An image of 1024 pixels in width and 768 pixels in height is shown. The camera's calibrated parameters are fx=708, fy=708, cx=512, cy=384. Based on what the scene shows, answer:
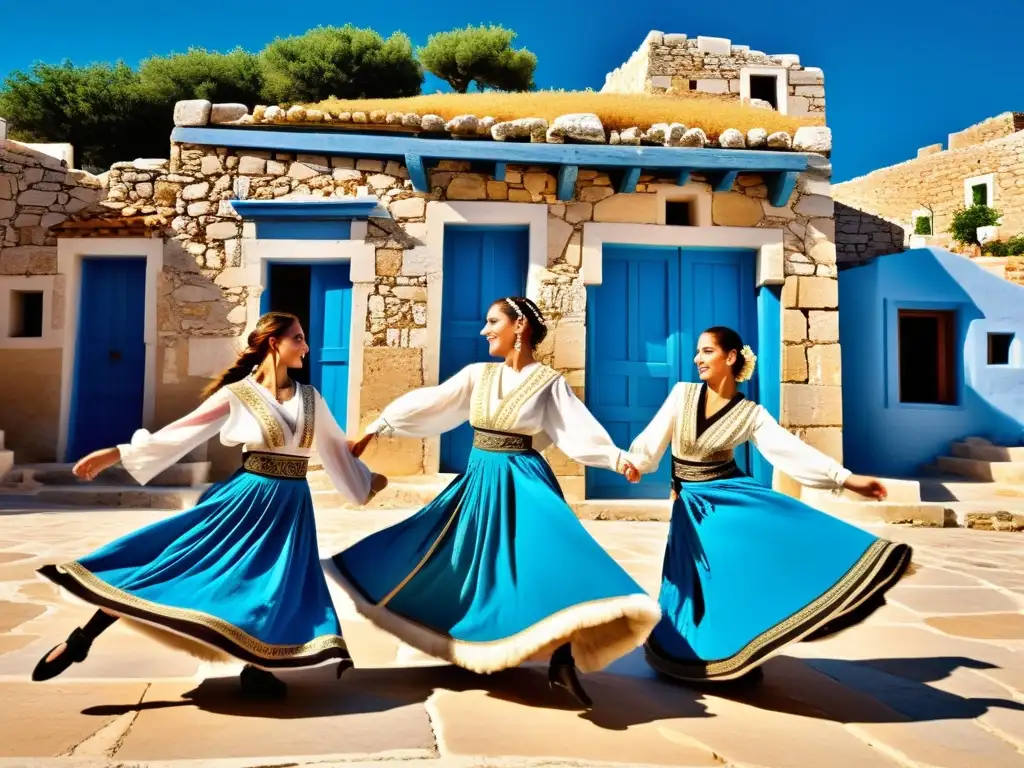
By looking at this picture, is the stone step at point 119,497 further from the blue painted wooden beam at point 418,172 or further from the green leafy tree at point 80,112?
the green leafy tree at point 80,112

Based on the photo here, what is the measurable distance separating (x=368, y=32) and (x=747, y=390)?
20815mm

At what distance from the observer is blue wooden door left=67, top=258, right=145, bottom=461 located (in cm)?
824

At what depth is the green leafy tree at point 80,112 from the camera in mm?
18797

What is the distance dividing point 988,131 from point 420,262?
28319mm

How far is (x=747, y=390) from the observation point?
8273mm

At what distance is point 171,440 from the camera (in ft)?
8.82

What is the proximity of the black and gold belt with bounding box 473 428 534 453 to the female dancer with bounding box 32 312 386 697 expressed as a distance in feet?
1.81

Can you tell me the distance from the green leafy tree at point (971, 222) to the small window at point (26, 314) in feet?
76.2

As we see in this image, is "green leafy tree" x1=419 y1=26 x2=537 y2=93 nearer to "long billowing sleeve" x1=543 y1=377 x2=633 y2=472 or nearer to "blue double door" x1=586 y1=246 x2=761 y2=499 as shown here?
"blue double door" x1=586 y1=246 x2=761 y2=499

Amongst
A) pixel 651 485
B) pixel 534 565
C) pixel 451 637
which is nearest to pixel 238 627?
pixel 451 637

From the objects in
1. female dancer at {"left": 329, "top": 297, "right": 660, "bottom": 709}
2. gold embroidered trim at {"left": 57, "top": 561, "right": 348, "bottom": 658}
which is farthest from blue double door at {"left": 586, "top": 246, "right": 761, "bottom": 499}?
gold embroidered trim at {"left": 57, "top": 561, "right": 348, "bottom": 658}

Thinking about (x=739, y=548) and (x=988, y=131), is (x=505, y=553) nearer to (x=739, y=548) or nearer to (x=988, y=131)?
(x=739, y=548)

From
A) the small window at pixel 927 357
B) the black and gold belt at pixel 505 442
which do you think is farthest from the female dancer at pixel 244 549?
the small window at pixel 927 357

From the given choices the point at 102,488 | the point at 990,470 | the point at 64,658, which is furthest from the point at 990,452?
the point at 102,488
